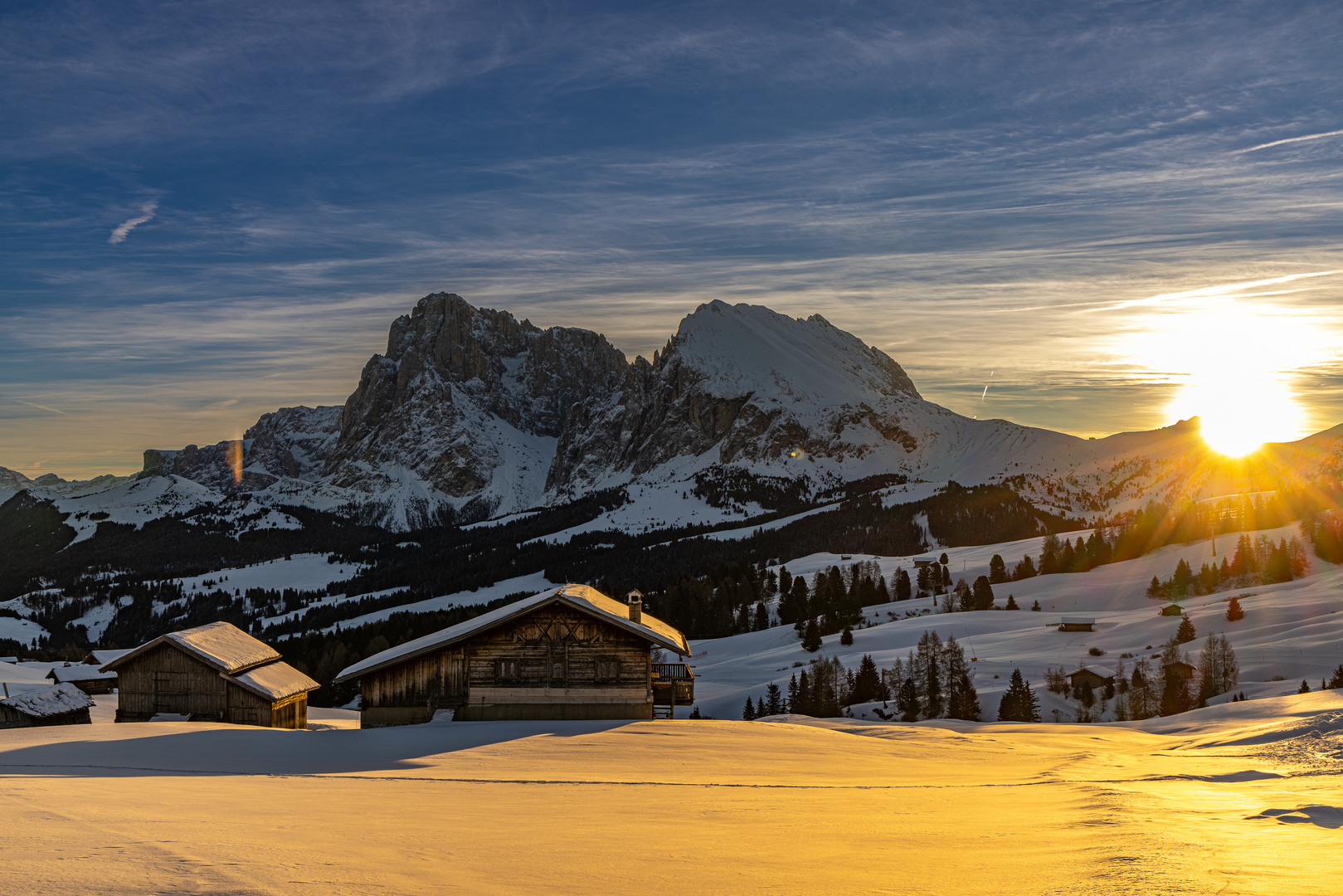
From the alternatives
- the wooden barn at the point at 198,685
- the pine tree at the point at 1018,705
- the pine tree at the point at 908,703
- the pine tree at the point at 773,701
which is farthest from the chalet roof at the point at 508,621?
the pine tree at the point at 1018,705

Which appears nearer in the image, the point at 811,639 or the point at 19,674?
the point at 19,674

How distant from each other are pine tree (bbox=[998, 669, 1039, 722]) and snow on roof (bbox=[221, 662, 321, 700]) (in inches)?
2305

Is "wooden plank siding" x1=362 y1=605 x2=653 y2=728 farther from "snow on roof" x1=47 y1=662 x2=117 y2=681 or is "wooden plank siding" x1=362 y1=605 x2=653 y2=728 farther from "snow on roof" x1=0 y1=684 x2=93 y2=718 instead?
"snow on roof" x1=47 y1=662 x2=117 y2=681

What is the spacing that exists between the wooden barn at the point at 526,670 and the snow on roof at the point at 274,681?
21.4ft

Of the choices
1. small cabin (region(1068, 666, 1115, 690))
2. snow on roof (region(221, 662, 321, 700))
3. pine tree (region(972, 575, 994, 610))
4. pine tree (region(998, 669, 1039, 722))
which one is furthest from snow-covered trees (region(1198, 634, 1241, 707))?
snow on roof (region(221, 662, 321, 700))

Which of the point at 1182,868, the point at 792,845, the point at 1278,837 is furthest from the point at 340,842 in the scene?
the point at 1278,837

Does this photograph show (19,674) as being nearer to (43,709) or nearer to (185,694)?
(43,709)

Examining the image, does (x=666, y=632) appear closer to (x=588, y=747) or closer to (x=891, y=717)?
(x=588, y=747)

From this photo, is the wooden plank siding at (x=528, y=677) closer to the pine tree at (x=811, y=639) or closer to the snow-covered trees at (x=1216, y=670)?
the snow-covered trees at (x=1216, y=670)

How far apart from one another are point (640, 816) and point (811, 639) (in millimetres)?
106960

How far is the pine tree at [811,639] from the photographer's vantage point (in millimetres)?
116250

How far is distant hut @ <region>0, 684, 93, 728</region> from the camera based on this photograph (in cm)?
4097

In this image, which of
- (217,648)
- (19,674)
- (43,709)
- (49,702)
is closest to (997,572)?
(19,674)

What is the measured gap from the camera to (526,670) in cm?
3391
